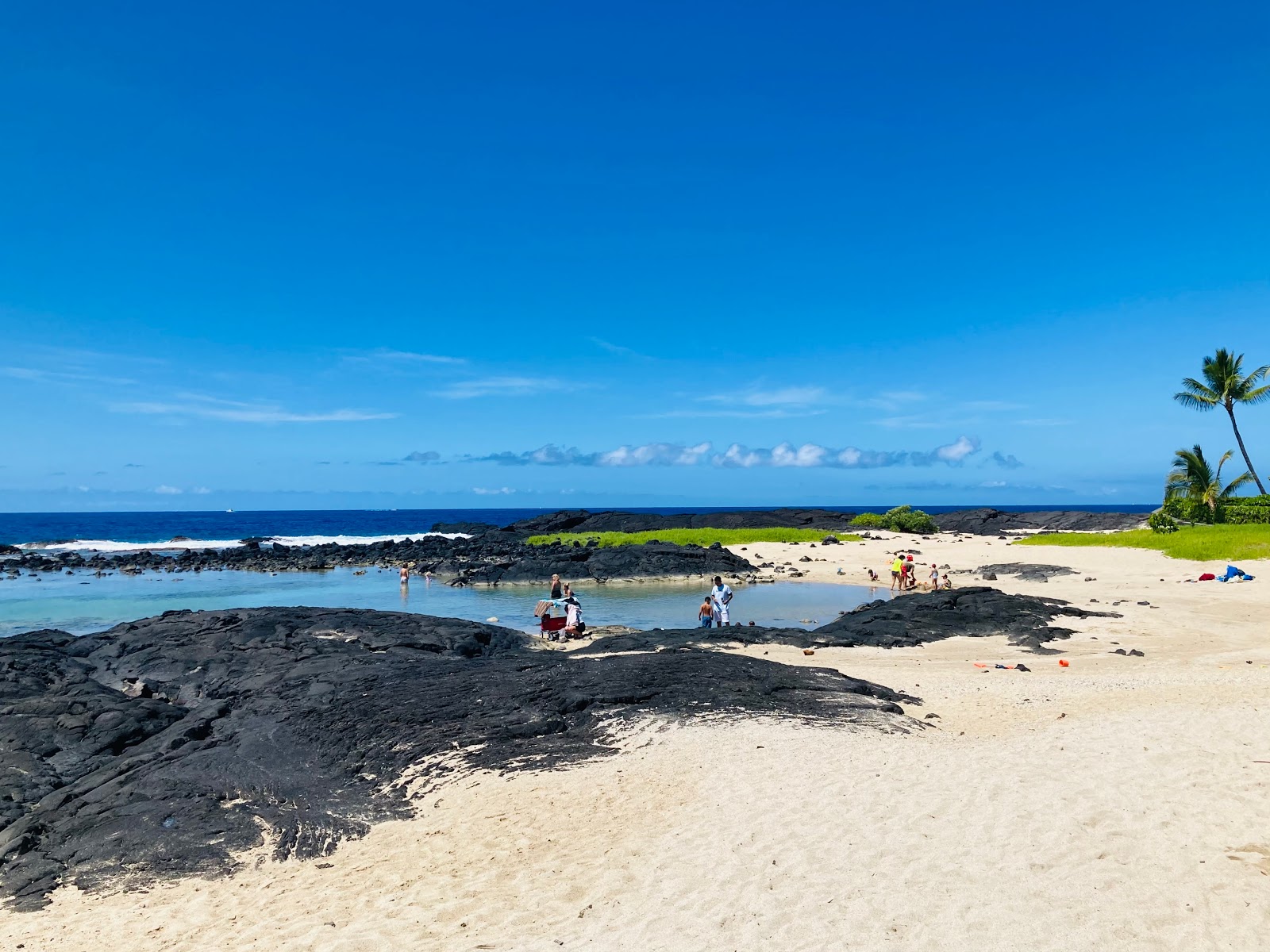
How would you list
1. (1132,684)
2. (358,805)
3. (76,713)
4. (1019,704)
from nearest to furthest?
(358,805), (76,713), (1019,704), (1132,684)

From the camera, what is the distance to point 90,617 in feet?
94.4

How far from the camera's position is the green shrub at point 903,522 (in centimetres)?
6494

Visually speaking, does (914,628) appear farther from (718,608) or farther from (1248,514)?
(1248,514)

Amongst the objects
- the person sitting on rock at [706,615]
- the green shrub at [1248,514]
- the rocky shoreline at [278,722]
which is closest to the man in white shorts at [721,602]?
the person sitting on rock at [706,615]

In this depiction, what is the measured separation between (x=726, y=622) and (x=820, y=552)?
26.5m

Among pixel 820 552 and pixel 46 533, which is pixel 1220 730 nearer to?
pixel 820 552

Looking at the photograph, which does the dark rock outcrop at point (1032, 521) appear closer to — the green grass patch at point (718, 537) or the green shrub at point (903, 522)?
the green shrub at point (903, 522)

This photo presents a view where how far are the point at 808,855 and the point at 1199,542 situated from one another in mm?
38375

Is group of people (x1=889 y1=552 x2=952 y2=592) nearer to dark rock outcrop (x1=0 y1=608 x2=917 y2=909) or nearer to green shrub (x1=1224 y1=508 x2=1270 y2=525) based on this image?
dark rock outcrop (x1=0 y1=608 x2=917 y2=909)

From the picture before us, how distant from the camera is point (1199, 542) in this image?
37000 mm

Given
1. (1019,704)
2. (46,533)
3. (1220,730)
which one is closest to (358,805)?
(1019,704)

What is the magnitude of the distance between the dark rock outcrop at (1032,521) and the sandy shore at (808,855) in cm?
5986

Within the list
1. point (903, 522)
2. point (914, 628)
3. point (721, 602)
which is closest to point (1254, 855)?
point (914, 628)

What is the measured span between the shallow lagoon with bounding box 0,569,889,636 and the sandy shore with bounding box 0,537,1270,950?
14284 millimetres
